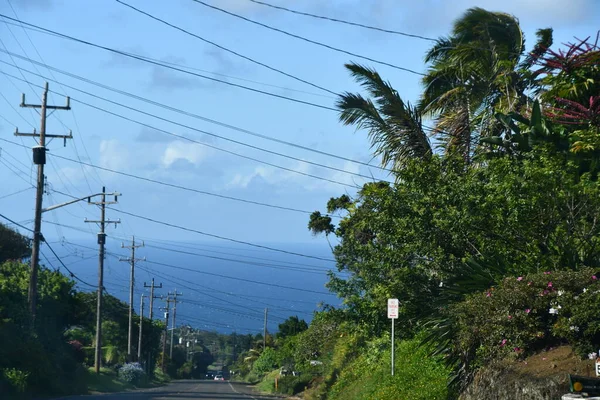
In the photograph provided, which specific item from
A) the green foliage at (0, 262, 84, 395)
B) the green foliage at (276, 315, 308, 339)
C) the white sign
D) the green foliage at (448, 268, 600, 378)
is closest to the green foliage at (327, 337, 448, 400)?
the white sign

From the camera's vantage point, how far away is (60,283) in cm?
4591

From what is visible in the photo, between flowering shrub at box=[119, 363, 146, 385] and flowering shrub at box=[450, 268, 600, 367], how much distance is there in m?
42.3

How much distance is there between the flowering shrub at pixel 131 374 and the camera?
54.2 meters

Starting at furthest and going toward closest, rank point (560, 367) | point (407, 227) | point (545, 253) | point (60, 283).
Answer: point (60, 283) < point (407, 227) < point (545, 253) < point (560, 367)

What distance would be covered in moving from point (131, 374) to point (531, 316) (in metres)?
44.7

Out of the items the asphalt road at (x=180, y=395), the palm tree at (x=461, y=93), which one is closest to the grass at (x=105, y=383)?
the asphalt road at (x=180, y=395)

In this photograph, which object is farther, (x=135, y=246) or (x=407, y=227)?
(x=135, y=246)

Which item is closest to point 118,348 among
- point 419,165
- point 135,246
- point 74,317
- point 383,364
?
point 135,246

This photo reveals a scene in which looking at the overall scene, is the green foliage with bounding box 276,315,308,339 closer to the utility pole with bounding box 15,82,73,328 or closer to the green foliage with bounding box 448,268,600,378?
the utility pole with bounding box 15,82,73,328

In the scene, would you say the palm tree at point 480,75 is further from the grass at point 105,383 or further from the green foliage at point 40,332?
the grass at point 105,383

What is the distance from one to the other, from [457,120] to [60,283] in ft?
94.2

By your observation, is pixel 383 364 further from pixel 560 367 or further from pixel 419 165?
pixel 560 367

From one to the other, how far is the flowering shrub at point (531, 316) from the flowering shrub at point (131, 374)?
42.3 metres

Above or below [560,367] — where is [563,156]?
above
